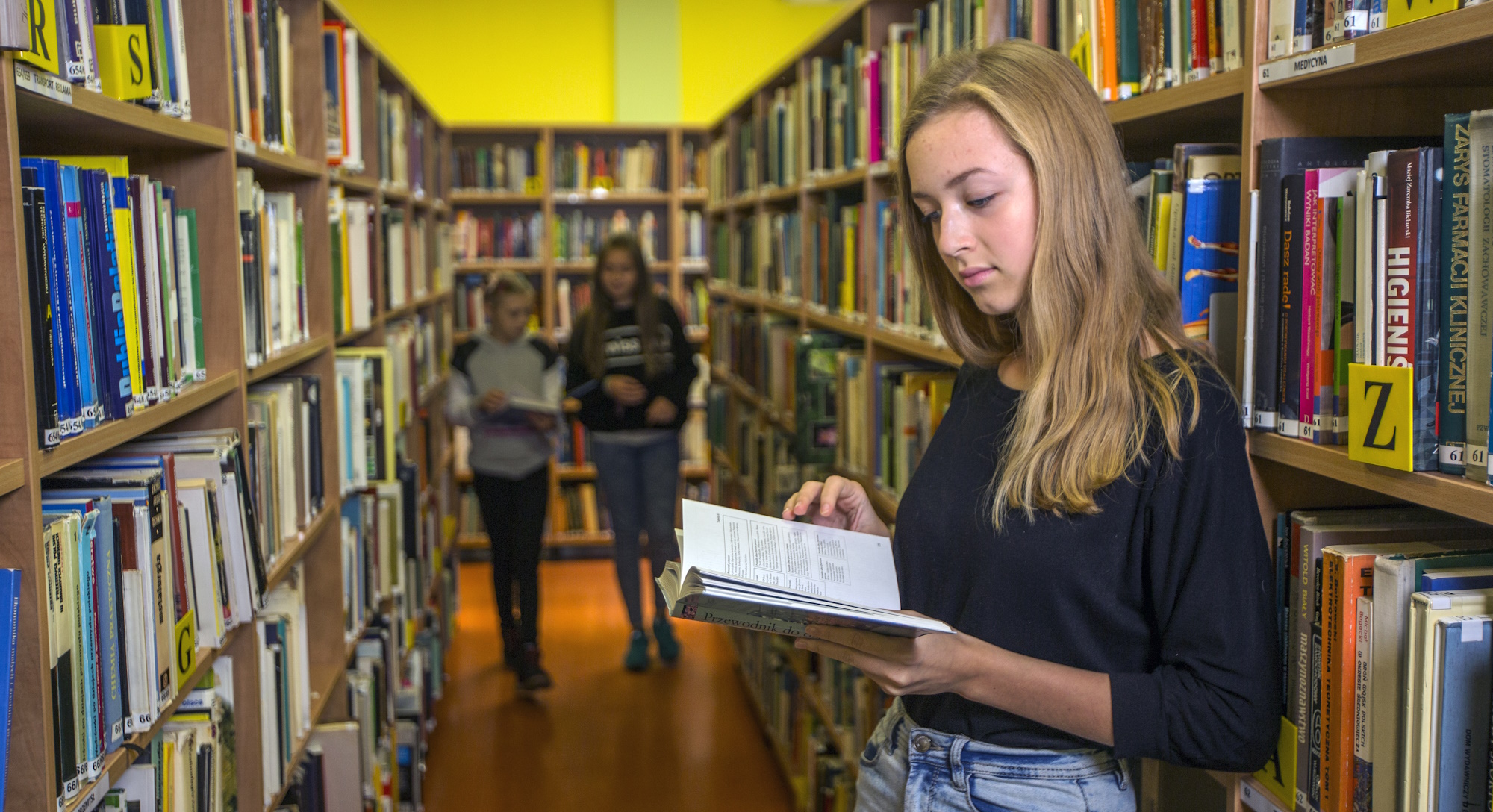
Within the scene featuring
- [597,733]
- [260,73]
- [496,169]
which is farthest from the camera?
[496,169]

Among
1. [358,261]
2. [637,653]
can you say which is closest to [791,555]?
[358,261]

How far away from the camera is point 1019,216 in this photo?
1.14 m

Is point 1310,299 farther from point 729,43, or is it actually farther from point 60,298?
point 729,43

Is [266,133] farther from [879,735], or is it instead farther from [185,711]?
[879,735]

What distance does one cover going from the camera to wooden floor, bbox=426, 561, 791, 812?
328 cm

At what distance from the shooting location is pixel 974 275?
1186 millimetres

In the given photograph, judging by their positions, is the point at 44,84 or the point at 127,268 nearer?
the point at 44,84

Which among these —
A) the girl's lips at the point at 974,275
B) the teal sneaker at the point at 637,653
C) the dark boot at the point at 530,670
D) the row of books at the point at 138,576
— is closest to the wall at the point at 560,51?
the teal sneaker at the point at 637,653

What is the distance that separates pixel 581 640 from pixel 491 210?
2800mm

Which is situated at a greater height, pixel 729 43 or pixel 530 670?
pixel 729 43

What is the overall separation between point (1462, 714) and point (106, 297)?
1.35m

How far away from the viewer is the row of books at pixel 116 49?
104 cm

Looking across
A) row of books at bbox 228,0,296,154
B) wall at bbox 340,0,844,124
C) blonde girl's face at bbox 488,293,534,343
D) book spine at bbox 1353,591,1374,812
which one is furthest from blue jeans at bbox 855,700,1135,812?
wall at bbox 340,0,844,124

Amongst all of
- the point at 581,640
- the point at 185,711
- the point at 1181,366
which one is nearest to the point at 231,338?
the point at 185,711
